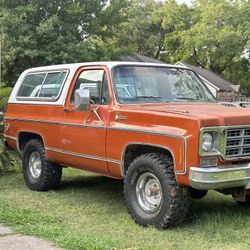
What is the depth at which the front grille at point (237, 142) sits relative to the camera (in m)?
5.69

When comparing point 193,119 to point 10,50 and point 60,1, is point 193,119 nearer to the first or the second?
point 10,50

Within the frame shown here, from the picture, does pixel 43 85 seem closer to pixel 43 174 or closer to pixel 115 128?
pixel 43 174

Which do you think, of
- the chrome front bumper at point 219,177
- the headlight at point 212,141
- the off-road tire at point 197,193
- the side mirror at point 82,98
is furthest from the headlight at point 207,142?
the side mirror at point 82,98

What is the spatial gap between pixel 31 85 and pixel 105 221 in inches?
127

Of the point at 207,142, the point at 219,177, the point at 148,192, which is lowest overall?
the point at 148,192

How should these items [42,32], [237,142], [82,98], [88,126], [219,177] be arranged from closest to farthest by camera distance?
[219,177]
[237,142]
[82,98]
[88,126]
[42,32]

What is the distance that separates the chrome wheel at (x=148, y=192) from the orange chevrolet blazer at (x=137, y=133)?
0.04ft

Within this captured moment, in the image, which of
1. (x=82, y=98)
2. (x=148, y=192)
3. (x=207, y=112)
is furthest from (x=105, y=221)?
(x=207, y=112)

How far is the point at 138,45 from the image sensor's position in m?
55.8

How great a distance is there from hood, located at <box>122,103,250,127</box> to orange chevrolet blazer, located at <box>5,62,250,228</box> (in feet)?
0.04

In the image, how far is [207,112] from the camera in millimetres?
5875

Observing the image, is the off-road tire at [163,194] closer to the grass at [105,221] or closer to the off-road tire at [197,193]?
the grass at [105,221]

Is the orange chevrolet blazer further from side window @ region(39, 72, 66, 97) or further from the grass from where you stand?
the grass

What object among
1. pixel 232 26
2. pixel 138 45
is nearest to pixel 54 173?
pixel 232 26
